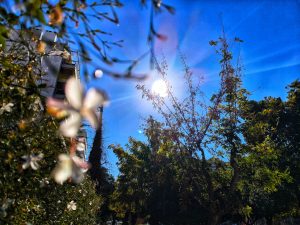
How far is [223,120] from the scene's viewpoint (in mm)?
19672

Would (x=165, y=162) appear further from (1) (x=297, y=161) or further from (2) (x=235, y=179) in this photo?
(2) (x=235, y=179)

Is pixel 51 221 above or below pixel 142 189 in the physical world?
below

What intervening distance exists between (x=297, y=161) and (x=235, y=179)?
20.3 meters

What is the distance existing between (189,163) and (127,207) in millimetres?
21017

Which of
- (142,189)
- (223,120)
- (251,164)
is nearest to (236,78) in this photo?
(223,120)

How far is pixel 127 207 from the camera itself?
1516 inches

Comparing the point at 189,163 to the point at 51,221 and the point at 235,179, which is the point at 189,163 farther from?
the point at 51,221

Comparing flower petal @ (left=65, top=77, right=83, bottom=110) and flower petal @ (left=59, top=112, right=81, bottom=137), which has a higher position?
flower petal @ (left=65, top=77, right=83, bottom=110)

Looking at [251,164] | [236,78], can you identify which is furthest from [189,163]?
[236,78]

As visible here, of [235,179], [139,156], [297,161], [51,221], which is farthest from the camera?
[139,156]

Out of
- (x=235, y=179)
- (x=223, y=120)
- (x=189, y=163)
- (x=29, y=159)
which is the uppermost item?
(x=223, y=120)

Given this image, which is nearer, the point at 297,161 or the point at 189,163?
the point at 189,163

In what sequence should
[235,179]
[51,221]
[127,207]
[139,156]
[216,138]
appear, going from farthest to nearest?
[139,156]
[127,207]
[216,138]
[235,179]
[51,221]

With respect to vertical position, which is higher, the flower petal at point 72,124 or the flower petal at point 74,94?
the flower petal at point 74,94
